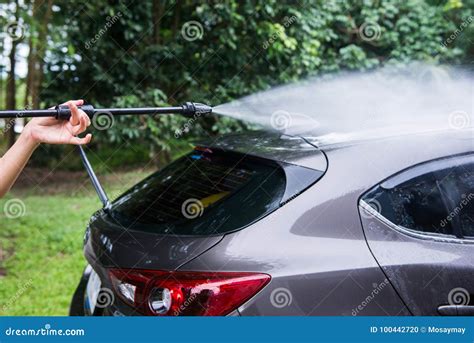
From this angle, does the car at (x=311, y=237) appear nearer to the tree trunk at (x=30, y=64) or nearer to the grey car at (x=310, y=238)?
the grey car at (x=310, y=238)

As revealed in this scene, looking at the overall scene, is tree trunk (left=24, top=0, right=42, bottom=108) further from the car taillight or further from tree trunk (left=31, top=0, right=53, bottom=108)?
the car taillight

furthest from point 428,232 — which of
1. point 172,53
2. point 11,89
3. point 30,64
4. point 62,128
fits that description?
point 11,89

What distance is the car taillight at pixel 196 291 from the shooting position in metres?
1.89

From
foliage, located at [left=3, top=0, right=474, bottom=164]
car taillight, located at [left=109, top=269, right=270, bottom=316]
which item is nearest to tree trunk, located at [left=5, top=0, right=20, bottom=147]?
foliage, located at [left=3, top=0, right=474, bottom=164]

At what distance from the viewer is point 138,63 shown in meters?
7.09

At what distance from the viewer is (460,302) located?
2047 mm

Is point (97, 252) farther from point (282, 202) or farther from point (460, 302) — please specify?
point (460, 302)

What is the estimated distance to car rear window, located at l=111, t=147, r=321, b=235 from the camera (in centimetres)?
208

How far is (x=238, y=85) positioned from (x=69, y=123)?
5.77 m

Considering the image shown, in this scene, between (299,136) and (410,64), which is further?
(410,64)

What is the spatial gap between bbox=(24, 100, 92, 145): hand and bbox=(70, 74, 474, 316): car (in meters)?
0.52

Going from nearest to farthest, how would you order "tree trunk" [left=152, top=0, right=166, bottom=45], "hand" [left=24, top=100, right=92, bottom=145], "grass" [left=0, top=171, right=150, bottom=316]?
"hand" [left=24, top=100, right=92, bottom=145], "grass" [left=0, top=171, right=150, bottom=316], "tree trunk" [left=152, top=0, right=166, bottom=45]

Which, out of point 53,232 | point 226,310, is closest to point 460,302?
point 226,310

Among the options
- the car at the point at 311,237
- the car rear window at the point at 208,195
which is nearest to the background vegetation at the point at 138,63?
the car rear window at the point at 208,195
